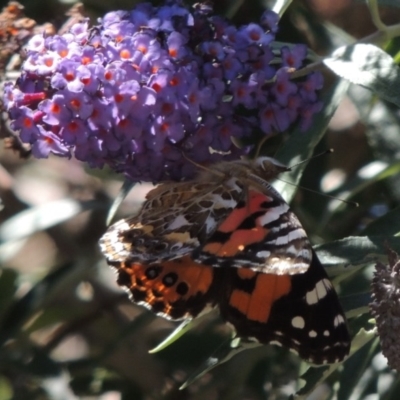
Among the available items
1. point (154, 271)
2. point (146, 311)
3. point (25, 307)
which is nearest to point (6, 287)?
point (25, 307)

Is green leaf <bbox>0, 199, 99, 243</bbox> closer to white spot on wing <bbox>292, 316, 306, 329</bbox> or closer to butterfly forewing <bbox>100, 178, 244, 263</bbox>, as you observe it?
butterfly forewing <bbox>100, 178, 244, 263</bbox>

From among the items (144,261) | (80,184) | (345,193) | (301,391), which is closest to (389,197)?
(345,193)

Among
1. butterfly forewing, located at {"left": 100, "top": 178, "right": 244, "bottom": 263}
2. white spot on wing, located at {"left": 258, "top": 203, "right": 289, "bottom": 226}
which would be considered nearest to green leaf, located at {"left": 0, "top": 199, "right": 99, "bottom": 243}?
butterfly forewing, located at {"left": 100, "top": 178, "right": 244, "bottom": 263}

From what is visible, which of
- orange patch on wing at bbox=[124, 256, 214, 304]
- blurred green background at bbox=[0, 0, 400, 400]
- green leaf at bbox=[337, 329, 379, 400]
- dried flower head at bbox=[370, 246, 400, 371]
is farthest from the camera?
blurred green background at bbox=[0, 0, 400, 400]

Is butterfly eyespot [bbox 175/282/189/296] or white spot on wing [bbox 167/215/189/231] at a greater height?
white spot on wing [bbox 167/215/189/231]

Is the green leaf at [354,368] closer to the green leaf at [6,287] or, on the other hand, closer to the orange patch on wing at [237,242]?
the orange patch on wing at [237,242]

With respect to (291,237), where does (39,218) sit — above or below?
below

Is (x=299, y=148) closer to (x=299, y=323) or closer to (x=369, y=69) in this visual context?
(x=369, y=69)
